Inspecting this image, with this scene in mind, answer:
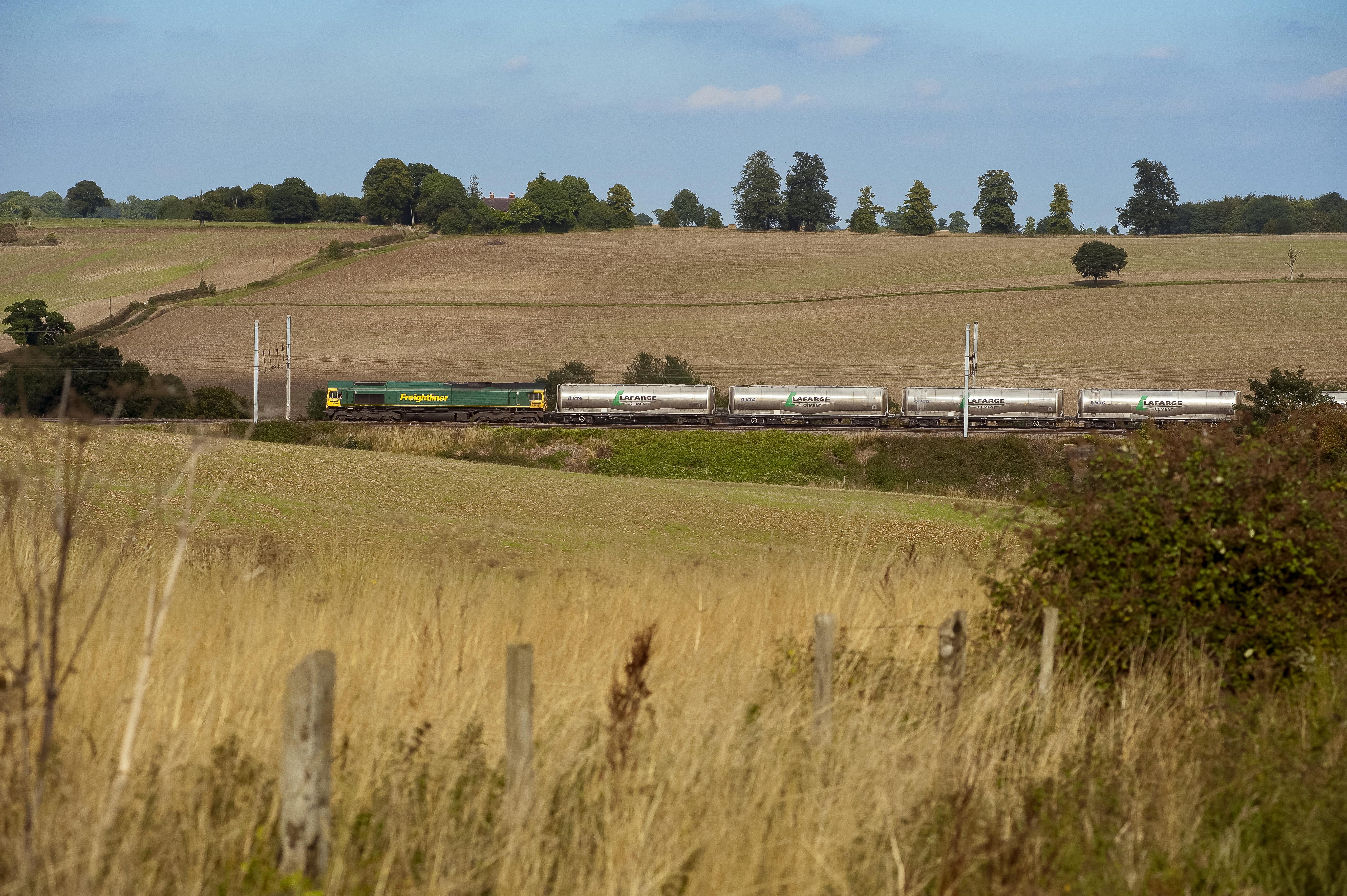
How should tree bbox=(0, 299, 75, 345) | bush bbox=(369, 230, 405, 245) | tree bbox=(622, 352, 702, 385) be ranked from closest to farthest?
tree bbox=(622, 352, 702, 385), tree bbox=(0, 299, 75, 345), bush bbox=(369, 230, 405, 245)

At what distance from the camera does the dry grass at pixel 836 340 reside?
76.8 m

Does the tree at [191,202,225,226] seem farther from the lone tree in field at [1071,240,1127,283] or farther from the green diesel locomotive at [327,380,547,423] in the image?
the lone tree in field at [1071,240,1127,283]

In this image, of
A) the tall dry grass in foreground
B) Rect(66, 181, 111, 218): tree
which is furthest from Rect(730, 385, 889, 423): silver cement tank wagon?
Rect(66, 181, 111, 218): tree

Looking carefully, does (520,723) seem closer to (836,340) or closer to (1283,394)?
(1283,394)

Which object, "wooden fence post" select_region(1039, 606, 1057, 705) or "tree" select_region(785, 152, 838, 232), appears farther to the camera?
"tree" select_region(785, 152, 838, 232)

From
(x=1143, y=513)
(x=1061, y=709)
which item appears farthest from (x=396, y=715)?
(x=1143, y=513)

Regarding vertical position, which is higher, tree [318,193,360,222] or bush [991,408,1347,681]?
tree [318,193,360,222]

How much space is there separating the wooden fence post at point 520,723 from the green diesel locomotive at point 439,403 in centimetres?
5316

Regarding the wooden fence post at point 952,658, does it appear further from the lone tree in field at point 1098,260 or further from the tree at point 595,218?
the tree at point 595,218

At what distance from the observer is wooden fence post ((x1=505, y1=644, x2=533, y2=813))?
4.41 meters

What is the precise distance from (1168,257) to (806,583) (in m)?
122

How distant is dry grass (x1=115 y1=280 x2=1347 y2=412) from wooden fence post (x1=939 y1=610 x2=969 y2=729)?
65.7 metres

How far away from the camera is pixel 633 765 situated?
5.04m

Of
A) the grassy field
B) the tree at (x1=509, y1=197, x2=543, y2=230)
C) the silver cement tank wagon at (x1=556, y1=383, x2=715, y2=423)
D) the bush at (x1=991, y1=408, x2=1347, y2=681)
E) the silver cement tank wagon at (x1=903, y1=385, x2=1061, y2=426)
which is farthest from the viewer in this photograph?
the tree at (x1=509, y1=197, x2=543, y2=230)
